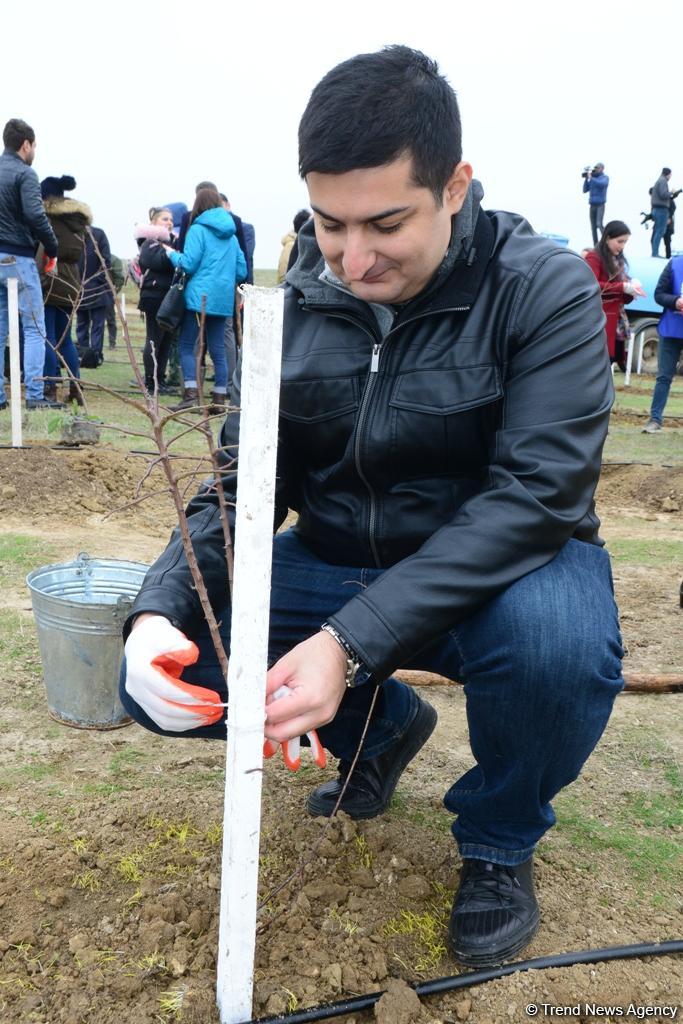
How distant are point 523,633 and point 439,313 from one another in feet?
2.24

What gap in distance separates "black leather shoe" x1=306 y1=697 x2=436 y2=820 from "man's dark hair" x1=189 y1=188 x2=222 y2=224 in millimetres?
6254

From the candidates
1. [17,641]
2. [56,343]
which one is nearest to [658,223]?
[56,343]

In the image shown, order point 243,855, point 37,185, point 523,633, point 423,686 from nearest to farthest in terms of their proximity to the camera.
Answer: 1. point 243,855
2. point 523,633
3. point 423,686
4. point 37,185

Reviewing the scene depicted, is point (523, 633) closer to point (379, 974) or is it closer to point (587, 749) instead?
point (587, 749)

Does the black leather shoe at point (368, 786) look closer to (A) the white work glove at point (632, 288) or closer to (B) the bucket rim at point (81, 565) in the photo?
(B) the bucket rim at point (81, 565)

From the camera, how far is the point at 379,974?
1708 millimetres

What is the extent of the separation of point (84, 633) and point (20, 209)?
5.44 meters

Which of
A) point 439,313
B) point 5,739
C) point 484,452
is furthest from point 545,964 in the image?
point 5,739

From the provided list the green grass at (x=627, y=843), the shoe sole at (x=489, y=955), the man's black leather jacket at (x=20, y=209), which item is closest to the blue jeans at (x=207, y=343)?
the man's black leather jacket at (x=20, y=209)

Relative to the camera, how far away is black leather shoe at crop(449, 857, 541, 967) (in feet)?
5.77

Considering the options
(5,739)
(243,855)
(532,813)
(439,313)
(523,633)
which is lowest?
(5,739)

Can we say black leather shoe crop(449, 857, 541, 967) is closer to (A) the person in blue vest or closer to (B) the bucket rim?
(B) the bucket rim

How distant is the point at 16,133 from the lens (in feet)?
22.2

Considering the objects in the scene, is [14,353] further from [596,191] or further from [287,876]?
[596,191]
